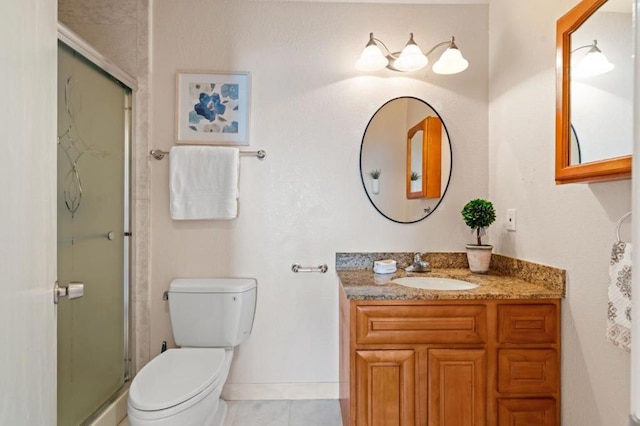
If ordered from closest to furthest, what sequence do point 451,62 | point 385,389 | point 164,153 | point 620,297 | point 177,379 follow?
point 620,297 → point 385,389 → point 177,379 → point 451,62 → point 164,153

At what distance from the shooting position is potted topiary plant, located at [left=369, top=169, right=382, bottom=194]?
2113 millimetres

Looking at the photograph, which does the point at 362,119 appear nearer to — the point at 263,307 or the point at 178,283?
the point at 263,307

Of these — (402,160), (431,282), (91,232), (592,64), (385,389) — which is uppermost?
(592,64)

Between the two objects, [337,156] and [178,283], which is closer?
[178,283]

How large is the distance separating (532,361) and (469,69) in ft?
5.28

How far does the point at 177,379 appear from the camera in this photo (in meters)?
1.54

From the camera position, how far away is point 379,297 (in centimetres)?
146

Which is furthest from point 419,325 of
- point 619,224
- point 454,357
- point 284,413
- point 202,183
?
point 202,183

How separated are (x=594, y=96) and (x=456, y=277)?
1.00 meters

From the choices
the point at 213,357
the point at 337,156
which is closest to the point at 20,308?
the point at 213,357

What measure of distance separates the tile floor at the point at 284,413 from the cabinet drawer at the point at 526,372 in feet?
2.87

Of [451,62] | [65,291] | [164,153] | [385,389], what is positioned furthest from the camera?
[164,153]

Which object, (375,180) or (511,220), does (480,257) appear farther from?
(375,180)

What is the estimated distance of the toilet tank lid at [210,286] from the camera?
1.93 meters
